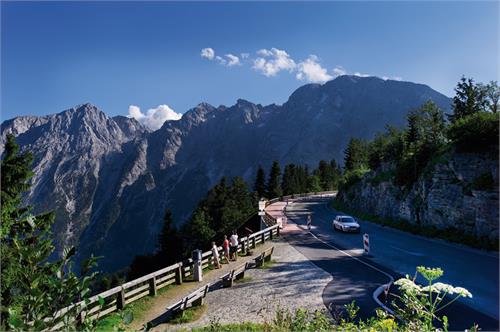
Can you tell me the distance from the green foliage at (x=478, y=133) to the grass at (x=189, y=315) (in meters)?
22.5

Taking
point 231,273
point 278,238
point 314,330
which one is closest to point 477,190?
point 278,238

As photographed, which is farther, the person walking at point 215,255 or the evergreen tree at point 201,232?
the evergreen tree at point 201,232

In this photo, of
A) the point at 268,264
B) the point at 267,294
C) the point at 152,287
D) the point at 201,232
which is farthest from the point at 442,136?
the point at 201,232

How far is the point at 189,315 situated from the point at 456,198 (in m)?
22.9

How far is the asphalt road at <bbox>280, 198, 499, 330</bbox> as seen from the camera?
13.1 m

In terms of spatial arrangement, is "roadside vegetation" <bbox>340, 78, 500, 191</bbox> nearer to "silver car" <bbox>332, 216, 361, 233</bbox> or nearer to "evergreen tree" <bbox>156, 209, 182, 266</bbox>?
"silver car" <bbox>332, 216, 361, 233</bbox>

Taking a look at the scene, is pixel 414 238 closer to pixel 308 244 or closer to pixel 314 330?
pixel 308 244

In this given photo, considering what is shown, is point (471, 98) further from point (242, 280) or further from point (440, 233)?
point (242, 280)

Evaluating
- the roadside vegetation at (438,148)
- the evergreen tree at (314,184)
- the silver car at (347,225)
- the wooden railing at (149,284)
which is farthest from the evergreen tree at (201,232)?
the evergreen tree at (314,184)

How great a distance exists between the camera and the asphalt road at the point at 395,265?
13.1 metres

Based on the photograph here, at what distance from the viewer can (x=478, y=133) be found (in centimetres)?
2517

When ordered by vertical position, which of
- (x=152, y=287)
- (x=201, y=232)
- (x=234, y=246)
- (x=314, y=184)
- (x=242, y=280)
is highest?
(x=234, y=246)

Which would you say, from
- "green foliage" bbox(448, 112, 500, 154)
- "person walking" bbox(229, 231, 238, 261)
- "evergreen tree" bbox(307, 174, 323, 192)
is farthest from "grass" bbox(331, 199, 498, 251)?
"evergreen tree" bbox(307, 174, 323, 192)

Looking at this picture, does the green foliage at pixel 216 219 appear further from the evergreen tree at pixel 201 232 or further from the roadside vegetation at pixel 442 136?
the roadside vegetation at pixel 442 136
